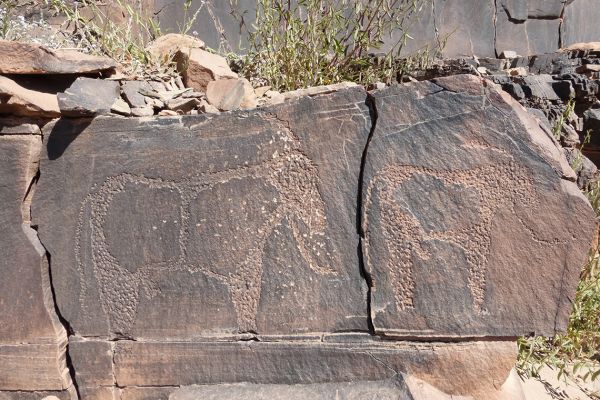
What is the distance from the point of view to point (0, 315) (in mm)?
2359

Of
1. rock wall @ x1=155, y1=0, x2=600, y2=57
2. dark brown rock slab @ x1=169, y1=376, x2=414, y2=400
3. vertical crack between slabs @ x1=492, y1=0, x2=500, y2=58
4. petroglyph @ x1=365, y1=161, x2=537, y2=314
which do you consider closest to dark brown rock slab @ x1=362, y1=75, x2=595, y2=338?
petroglyph @ x1=365, y1=161, x2=537, y2=314

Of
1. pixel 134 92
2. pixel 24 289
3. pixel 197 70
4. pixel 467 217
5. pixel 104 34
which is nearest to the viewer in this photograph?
pixel 467 217

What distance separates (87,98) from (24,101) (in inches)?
9.0

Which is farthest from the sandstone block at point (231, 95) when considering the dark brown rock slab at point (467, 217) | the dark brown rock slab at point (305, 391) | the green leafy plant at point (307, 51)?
the dark brown rock slab at point (305, 391)

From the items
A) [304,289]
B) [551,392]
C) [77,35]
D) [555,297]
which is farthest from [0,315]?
[551,392]

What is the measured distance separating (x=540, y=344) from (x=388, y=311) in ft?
4.25

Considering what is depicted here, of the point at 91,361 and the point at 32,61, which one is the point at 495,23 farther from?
the point at 91,361

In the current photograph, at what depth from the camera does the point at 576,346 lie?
9.86 ft

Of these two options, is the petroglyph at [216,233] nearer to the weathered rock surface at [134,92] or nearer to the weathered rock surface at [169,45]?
the weathered rock surface at [134,92]

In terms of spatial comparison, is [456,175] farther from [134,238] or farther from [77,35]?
[77,35]

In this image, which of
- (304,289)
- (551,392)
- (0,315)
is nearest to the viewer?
(304,289)

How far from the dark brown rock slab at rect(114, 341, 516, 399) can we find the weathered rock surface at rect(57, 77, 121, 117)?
3.00 feet

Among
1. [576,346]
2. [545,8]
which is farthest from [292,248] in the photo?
[545,8]

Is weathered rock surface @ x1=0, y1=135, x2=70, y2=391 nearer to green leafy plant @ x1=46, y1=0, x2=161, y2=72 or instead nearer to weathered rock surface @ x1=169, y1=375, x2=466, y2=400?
weathered rock surface @ x1=169, y1=375, x2=466, y2=400
